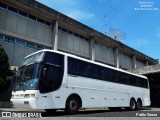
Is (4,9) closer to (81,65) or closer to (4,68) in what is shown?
(4,68)

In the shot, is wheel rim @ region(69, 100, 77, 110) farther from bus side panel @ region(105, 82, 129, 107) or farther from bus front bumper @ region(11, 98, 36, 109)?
bus side panel @ region(105, 82, 129, 107)

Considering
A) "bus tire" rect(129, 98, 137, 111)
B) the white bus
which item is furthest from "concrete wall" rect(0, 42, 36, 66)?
"bus tire" rect(129, 98, 137, 111)

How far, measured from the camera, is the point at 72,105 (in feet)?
38.1

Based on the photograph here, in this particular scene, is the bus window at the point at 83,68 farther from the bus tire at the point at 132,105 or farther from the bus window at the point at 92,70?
the bus tire at the point at 132,105

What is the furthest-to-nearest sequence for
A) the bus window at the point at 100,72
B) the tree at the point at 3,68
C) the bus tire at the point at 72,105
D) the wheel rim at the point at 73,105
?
1. the tree at the point at 3,68
2. the bus window at the point at 100,72
3. the wheel rim at the point at 73,105
4. the bus tire at the point at 72,105

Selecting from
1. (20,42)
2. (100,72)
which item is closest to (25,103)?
(100,72)

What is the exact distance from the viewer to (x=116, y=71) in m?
16.2

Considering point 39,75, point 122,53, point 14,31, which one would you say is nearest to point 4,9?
point 14,31

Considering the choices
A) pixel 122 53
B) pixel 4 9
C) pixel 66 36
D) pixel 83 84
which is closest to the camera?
pixel 83 84

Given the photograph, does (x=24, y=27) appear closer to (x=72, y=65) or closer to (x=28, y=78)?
(x=72, y=65)

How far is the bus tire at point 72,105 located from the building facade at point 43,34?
12.9 meters

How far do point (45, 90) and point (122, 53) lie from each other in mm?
32738

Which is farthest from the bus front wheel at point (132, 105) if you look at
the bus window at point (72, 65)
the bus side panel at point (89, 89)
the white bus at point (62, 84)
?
the bus window at point (72, 65)

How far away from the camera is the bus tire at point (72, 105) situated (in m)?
11.3
